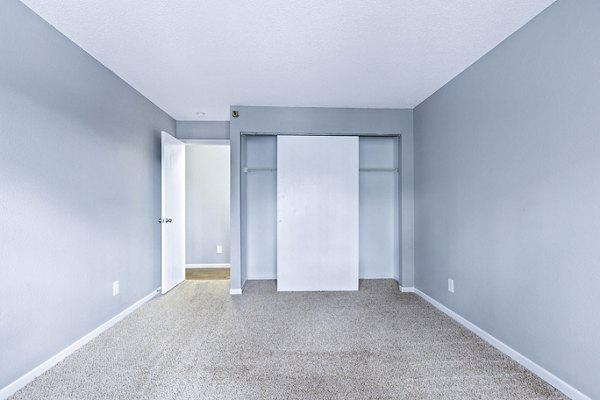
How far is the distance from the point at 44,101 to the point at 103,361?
73.0 inches

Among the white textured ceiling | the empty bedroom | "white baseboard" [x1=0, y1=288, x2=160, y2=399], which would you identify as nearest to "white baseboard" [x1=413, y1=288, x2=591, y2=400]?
the empty bedroom

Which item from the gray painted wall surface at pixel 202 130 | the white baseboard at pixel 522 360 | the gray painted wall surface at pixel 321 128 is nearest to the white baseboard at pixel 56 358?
the gray painted wall surface at pixel 321 128

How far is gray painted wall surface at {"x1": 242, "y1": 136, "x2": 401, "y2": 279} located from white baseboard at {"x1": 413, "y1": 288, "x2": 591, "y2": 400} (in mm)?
1346

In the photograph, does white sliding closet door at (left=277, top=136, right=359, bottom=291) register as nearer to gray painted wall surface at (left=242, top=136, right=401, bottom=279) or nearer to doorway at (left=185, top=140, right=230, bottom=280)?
gray painted wall surface at (left=242, top=136, right=401, bottom=279)

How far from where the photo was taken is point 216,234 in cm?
526

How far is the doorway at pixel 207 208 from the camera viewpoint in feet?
17.3

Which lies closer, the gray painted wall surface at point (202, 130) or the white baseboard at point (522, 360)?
the white baseboard at point (522, 360)

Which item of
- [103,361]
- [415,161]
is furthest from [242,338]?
[415,161]

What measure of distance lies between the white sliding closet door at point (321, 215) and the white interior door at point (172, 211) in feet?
4.68

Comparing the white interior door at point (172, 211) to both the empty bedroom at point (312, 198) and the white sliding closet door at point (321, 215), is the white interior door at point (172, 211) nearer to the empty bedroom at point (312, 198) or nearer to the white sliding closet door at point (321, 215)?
the empty bedroom at point (312, 198)

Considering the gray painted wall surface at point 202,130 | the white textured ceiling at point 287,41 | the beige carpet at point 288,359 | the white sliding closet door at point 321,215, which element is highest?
the white textured ceiling at point 287,41

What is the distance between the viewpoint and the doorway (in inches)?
207

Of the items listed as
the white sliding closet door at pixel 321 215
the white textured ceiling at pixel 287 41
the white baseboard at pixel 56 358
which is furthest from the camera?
the white sliding closet door at pixel 321 215

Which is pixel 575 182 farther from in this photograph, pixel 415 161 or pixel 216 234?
pixel 216 234
